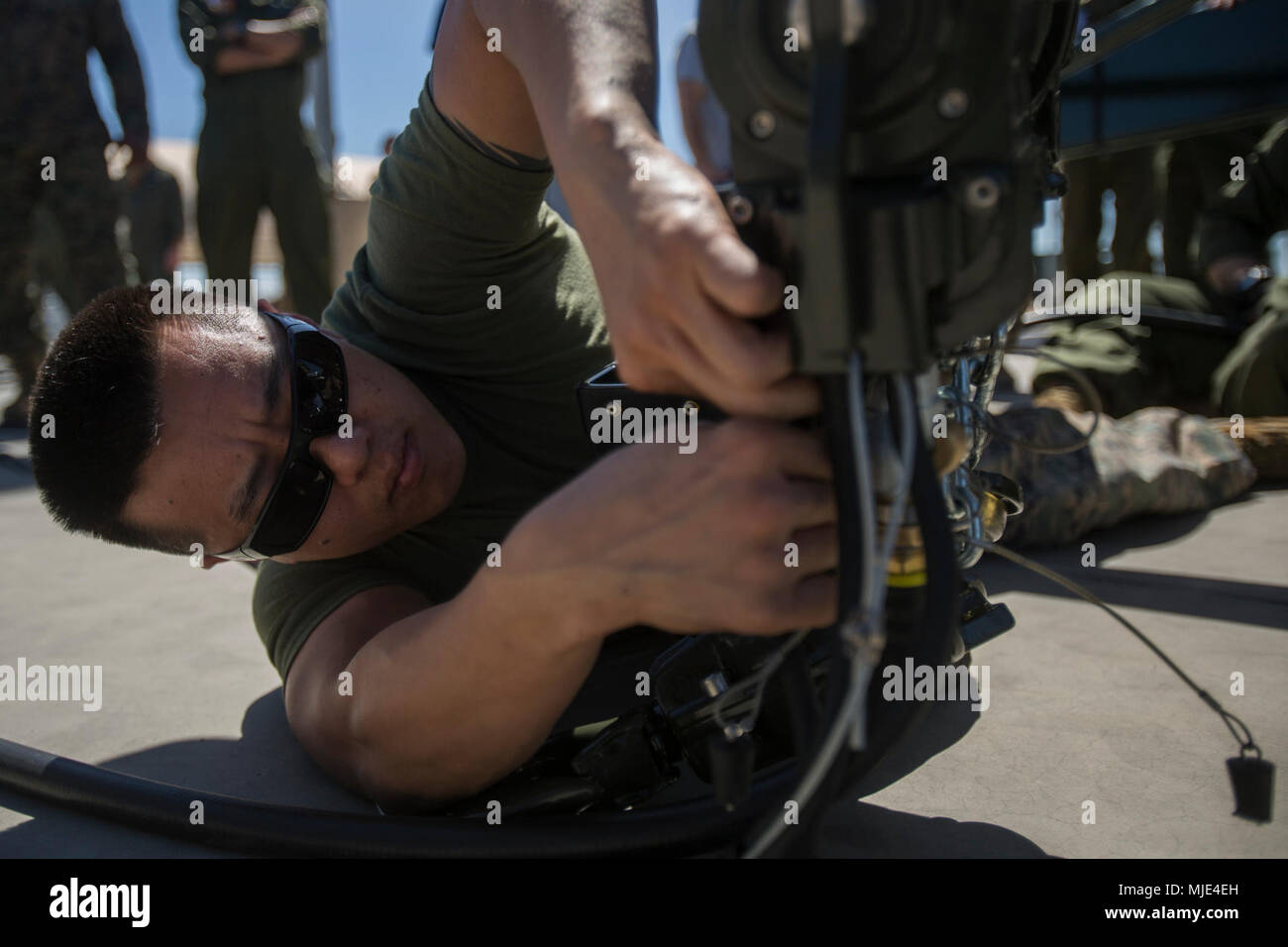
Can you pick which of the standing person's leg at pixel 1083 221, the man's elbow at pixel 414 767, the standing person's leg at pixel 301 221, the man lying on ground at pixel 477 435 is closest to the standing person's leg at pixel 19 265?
the standing person's leg at pixel 301 221

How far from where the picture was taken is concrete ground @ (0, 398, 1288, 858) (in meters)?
1.02

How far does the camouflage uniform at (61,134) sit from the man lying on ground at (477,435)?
2951mm

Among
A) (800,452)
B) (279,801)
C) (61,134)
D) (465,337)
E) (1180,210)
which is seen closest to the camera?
(800,452)

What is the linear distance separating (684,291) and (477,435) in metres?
0.89

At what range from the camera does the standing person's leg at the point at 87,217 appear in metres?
3.90

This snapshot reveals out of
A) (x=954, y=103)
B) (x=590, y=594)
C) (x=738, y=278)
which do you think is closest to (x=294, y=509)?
(x=590, y=594)

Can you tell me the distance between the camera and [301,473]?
4.25ft

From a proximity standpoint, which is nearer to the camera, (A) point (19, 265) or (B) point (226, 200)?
(B) point (226, 200)

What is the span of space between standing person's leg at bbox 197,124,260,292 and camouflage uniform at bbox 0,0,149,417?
2.01ft

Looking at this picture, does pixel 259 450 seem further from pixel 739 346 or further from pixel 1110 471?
pixel 1110 471

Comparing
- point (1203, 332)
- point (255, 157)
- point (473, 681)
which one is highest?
point (255, 157)
